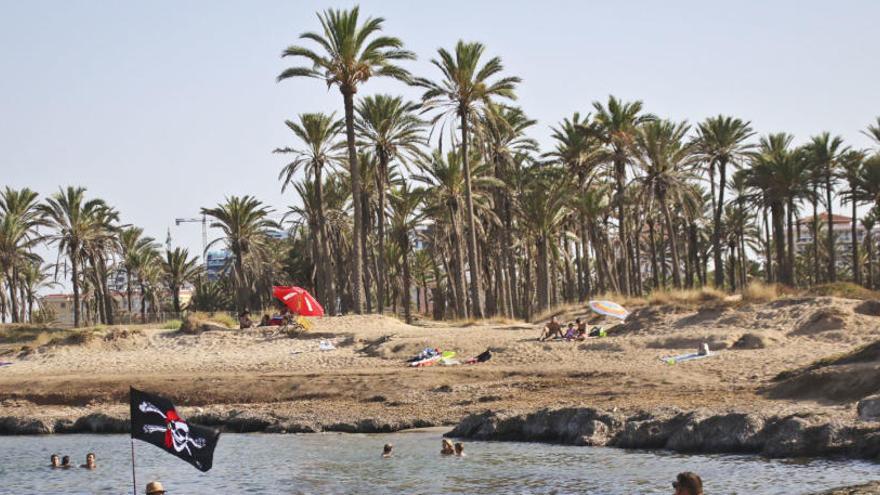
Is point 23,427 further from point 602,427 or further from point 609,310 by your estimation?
point 609,310

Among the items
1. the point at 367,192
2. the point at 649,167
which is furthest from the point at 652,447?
the point at 367,192

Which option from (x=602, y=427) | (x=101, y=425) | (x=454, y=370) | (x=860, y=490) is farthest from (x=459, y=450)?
(x=101, y=425)

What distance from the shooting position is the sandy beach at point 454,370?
2812 centimetres

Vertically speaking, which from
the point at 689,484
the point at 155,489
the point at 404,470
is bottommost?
the point at 404,470

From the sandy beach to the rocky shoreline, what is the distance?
101 centimetres

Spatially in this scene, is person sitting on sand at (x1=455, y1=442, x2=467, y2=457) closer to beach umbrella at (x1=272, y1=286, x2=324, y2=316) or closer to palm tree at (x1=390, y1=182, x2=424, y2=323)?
beach umbrella at (x1=272, y1=286, x2=324, y2=316)

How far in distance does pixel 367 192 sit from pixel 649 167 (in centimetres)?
1688

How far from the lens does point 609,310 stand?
43.0 metres

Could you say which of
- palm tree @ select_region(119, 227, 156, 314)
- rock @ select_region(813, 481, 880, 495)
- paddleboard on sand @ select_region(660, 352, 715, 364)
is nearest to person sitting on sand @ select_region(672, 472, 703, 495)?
rock @ select_region(813, 481, 880, 495)

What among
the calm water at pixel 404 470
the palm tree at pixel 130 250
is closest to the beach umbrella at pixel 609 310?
the calm water at pixel 404 470

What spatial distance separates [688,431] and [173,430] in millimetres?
11547

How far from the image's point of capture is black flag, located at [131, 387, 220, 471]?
1362cm

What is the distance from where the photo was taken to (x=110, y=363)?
4297cm

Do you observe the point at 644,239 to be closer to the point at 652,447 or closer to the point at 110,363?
the point at 110,363
